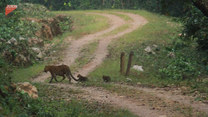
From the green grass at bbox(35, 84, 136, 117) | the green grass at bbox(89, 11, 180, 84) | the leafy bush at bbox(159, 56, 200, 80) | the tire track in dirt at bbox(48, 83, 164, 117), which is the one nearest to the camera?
the green grass at bbox(35, 84, 136, 117)

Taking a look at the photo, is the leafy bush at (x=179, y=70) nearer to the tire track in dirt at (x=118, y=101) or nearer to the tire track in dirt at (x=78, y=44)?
the tire track in dirt at (x=118, y=101)

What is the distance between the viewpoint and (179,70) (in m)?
20.5

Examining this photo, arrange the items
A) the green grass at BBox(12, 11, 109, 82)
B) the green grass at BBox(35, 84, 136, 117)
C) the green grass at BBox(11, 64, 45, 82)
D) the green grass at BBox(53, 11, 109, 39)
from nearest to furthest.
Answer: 1. the green grass at BBox(35, 84, 136, 117)
2. the green grass at BBox(11, 64, 45, 82)
3. the green grass at BBox(12, 11, 109, 82)
4. the green grass at BBox(53, 11, 109, 39)

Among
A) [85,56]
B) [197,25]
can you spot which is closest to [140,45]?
[85,56]

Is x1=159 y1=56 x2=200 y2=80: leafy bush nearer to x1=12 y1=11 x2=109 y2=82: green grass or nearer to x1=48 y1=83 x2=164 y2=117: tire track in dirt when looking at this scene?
x1=48 y1=83 x2=164 y2=117: tire track in dirt

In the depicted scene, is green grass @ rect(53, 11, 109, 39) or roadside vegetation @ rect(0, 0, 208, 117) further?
green grass @ rect(53, 11, 109, 39)

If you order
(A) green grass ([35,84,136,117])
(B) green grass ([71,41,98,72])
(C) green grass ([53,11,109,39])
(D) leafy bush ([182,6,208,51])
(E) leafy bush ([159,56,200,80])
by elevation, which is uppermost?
(D) leafy bush ([182,6,208,51])

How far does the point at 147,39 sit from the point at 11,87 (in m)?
23.5

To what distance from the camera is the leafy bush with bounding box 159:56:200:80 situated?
63.2 ft

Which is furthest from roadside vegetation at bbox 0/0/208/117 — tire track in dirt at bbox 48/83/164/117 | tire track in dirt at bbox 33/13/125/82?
tire track in dirt at bbox 33/13/125/82

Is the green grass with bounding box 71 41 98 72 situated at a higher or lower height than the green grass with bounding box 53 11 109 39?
lower

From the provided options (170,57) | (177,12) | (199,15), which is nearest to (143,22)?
(177,12)

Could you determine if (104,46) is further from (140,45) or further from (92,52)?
(140,45)

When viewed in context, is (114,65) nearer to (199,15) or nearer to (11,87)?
(199,15)
